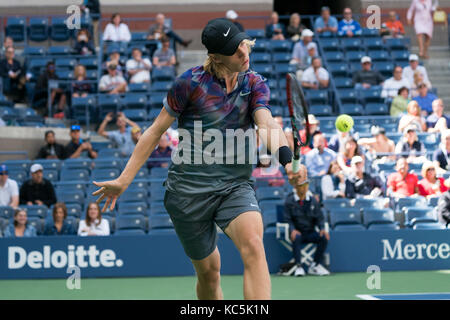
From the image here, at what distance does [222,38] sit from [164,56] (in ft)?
41.9

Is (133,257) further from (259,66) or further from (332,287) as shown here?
(259,66)

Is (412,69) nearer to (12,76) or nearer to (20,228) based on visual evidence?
(12,76)

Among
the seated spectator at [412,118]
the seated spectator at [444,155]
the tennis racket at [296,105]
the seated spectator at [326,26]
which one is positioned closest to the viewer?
the tennis racket at [296,105]

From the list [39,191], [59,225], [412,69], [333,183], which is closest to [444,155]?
[333,183]

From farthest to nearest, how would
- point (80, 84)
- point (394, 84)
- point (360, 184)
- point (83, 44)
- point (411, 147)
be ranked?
point (83, 44) < point (80, 84) < point (394, 84) < point (411, 147) < point (360, 184)

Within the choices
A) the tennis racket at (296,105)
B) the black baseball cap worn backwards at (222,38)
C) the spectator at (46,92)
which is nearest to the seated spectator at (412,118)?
the spectator at (46,92)

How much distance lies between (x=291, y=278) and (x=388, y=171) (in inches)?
136

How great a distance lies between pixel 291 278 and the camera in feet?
34.3

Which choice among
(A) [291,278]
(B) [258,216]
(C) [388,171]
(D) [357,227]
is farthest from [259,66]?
(B) [258,216]

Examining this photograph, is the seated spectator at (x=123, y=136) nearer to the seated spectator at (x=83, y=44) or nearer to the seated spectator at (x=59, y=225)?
the seated spectator at (x=59, y=225)

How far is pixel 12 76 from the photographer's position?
16.7 meters

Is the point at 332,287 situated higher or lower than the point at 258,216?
lower

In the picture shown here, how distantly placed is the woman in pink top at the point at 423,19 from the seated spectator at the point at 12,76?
8738mm

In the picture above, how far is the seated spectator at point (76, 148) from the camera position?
45.8 feet
